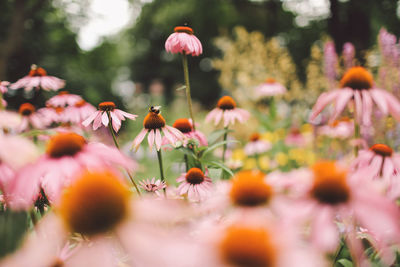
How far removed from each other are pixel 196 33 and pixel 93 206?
36.8 ft

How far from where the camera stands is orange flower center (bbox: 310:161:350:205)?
0.38 metres

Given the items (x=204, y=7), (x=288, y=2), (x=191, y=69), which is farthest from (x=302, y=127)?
(x=191, y=69)

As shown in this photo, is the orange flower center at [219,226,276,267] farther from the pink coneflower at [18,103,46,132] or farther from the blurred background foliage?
the pink coneflower at [18,103,46,132]

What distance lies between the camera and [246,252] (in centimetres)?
30

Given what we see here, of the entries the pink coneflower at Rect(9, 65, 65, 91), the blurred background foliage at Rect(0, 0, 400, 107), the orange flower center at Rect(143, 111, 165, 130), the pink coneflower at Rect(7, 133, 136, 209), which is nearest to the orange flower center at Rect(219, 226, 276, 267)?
the pink coneflower at Rect(7, 133, 136, 209)

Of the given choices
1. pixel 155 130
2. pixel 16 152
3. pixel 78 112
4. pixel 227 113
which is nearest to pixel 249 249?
pixel 16 152

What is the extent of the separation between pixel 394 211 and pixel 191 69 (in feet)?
42.6

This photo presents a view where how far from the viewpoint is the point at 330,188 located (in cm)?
38

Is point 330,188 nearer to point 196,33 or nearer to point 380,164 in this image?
point 380,164

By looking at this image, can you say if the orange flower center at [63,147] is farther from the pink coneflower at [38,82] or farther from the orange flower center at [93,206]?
the pink coneflower at [38,82]

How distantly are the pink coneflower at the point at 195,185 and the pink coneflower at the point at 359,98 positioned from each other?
1.20 ft

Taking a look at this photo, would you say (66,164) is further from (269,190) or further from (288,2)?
(288,2)

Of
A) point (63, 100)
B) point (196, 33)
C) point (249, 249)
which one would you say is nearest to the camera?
point (249, 249)

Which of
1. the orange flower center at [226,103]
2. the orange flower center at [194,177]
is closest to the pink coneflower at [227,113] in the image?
the orange flower center at [226,103]
